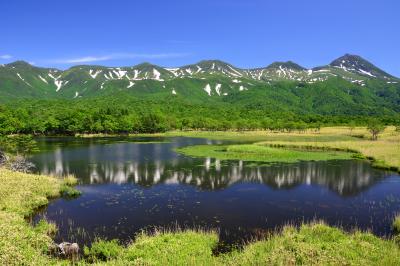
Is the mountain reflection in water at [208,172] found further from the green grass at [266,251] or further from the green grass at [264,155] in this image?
the green grass at [266,251]

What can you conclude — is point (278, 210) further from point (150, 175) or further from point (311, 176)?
point (150, 175)

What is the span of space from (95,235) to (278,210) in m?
21.8

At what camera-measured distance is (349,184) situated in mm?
60406

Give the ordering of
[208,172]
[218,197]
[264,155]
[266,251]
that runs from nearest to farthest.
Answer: [266,251]
[218,197]
[208,172]
[264,155]

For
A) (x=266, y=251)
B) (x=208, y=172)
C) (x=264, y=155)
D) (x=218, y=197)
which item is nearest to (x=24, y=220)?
(x=266, y=251)

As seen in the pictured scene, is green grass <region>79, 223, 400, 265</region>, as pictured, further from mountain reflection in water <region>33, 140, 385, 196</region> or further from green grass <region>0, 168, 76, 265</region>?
mountain reflection in water <region>33, 140, 385, 196</region>

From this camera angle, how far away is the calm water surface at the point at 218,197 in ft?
123

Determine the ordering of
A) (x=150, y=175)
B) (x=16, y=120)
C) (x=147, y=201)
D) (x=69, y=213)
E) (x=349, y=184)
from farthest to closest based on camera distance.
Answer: (x=16, y=120) < (x=150, y=175) < (x=349, y=184) < (x=147, y=201) < (x=69, y=213)

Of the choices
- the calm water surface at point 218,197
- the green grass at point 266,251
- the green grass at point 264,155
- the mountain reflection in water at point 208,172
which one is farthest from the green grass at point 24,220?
the green grass at point 264,155

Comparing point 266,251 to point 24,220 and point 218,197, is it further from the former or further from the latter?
point 24,220

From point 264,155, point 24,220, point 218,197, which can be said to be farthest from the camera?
point 264,155

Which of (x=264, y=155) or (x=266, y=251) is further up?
(x=264, y=155)

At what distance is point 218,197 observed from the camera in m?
50.2

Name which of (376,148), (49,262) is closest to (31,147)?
(49,262)
